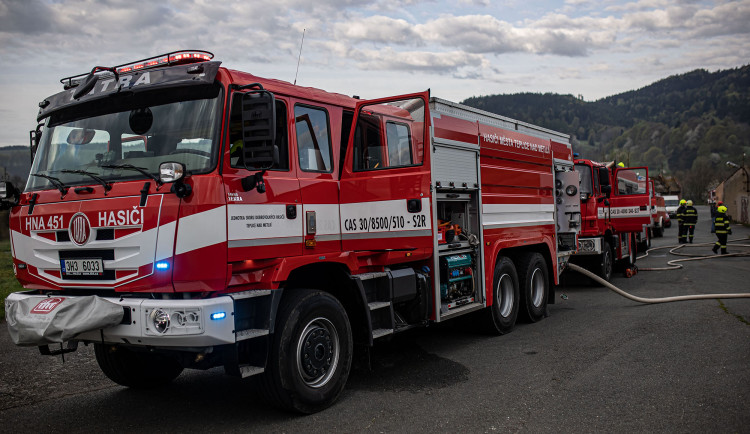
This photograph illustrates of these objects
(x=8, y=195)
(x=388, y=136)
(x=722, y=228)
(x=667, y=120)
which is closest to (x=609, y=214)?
(x=722, y=228)

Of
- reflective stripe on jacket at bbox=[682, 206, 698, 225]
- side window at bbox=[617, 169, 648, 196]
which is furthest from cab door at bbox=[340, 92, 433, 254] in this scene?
reflective stripe on jacket at bbox=[682, 206, 698, 225]

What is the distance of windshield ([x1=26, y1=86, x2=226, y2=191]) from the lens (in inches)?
186

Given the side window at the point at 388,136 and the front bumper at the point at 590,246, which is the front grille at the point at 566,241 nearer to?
the front bumper at the point at 590,246

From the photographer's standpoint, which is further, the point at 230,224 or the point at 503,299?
the point at 503,299

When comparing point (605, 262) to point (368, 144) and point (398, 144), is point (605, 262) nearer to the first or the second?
point (398, 144)

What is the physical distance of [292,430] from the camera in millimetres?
4793

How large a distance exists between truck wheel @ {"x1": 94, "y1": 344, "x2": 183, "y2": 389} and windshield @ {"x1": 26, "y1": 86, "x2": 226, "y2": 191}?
1760mm

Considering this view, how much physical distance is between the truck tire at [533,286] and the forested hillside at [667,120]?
9784cm

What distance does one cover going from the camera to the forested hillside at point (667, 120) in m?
125

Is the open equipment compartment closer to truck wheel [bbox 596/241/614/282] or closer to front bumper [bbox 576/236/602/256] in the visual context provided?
front bumper [bbox 576/236/602/256]

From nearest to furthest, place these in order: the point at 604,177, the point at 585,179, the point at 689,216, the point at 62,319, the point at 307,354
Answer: the point at 62,319 → the point at 307,354 → the point at 604,177 → the point at 585,179 → the point at 689,216

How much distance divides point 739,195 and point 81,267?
5050 centimetres

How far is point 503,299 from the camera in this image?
27.8ft

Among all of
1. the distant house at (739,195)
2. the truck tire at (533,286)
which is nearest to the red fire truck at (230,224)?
the truck tire at (533,286)
